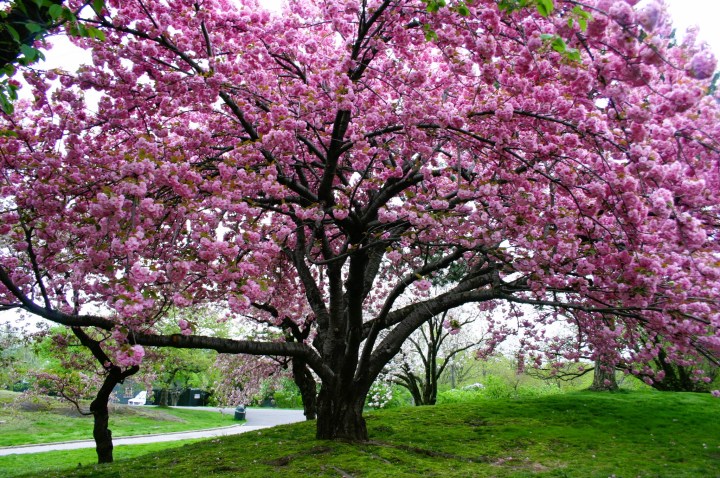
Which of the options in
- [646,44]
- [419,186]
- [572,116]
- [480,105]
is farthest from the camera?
[419,186]

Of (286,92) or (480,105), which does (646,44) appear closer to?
(480,105)

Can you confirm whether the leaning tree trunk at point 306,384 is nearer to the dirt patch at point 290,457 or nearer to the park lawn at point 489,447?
the park lawn at point 489,447

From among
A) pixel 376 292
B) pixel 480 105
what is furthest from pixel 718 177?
pixel 376 292

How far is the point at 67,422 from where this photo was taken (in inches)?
735

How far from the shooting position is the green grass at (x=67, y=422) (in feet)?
51.5

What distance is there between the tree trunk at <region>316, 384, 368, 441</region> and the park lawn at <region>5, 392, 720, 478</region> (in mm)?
248

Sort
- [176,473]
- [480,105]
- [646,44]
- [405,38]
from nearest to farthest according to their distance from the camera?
[646,44] → [480,105] → [405,38] → [176,473]

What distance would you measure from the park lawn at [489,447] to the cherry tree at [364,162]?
3.56 ft

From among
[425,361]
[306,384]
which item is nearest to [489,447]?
[306,384]

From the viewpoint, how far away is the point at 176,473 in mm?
6039

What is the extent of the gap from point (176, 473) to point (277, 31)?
5.87 metres

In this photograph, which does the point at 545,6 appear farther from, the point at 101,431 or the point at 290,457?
the point at 101,431

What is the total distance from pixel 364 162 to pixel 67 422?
18.5 metres

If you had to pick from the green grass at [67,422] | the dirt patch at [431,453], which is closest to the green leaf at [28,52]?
the dirt patch at [431,453]
